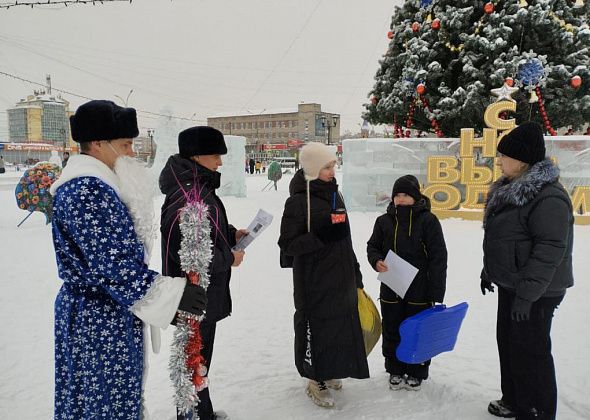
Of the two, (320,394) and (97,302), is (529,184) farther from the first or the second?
(97,302)

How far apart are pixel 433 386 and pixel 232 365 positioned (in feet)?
5.23

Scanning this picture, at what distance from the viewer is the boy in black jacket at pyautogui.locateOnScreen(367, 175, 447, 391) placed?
3.15 metres

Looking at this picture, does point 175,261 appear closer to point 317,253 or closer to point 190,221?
point 190,221

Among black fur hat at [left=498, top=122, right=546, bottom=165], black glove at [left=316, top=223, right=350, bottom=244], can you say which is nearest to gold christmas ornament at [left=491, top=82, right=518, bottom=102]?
black fur hat at [left=498, top=122, right=546, bottom=165]

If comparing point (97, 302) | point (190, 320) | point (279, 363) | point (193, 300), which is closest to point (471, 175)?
point (279, 363)

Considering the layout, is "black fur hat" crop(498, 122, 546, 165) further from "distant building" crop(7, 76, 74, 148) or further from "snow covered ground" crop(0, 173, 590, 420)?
"distant building" crop(7, 76, 74, 148)

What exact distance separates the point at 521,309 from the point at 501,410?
0.84 meters

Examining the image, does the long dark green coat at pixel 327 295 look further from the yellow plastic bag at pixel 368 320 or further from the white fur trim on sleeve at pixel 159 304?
the white fur trim on sleeve at pixel 159 304

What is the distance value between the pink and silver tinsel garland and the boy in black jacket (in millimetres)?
1584

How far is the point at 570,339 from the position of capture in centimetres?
400

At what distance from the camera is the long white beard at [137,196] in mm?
1855

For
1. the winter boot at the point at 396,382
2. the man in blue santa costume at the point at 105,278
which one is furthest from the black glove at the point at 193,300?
the winter boot at the point at 396,382

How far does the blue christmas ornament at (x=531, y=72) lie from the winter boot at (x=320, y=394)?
363 inches

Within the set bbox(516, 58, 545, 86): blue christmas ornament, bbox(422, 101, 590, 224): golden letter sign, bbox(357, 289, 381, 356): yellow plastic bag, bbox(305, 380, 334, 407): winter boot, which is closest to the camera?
A: bbox(305, 380, 334, 407): winter boot
